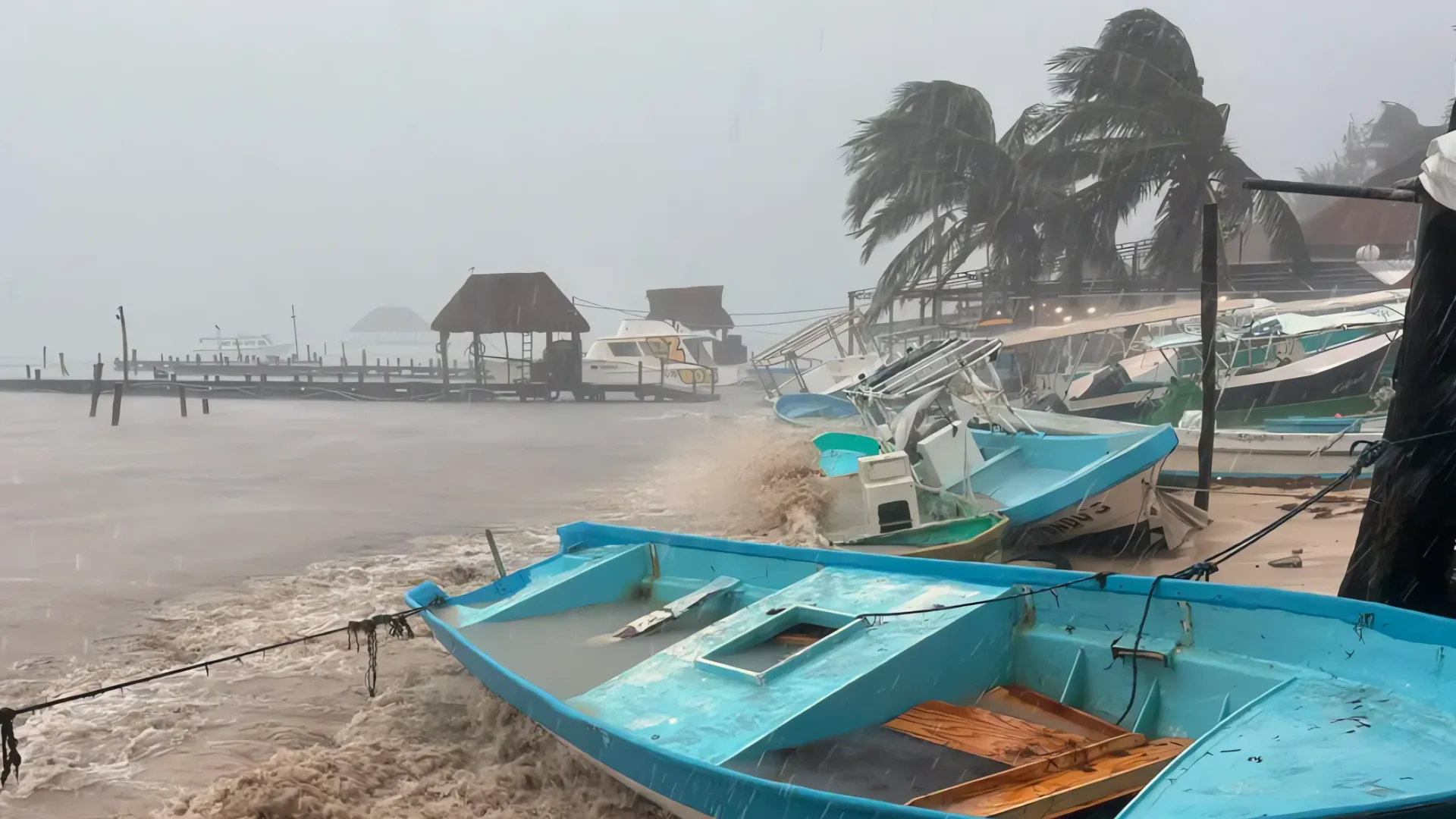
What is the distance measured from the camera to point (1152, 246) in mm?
27359

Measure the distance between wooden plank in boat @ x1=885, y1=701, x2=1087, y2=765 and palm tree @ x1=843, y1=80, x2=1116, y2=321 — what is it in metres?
25.8

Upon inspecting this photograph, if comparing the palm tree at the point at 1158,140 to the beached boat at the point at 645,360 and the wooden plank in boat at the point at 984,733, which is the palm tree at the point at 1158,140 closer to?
the beached boat at the point at 645,360

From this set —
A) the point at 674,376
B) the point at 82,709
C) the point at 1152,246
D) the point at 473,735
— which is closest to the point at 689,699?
the point at 473,735

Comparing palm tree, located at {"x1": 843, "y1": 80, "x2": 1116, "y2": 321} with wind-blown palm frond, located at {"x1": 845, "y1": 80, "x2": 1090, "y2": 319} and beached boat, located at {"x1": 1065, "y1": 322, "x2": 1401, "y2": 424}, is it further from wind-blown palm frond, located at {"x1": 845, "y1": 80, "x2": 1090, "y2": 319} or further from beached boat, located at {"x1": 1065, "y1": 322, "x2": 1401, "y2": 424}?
beached boat, located at {"x1": 1065, "y1": 322, "x2": 1401, "y2": 424}

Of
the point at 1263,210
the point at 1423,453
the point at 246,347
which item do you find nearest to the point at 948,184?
the point at 1263,210

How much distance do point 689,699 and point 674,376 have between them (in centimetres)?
3676

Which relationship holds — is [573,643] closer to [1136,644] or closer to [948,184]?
[1136,644]

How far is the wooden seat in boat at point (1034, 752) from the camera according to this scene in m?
3.30

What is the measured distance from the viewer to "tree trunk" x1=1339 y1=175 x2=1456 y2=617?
4.25m

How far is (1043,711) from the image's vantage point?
433cm

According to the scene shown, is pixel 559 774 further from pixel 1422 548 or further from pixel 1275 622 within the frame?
pixel 1422 548

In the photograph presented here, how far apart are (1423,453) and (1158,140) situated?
24.7 m

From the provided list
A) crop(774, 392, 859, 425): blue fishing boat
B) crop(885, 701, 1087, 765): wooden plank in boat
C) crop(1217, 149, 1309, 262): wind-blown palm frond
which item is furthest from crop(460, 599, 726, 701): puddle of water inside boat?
crop(1217, 149, 1309, 262): wind-blown palm frond

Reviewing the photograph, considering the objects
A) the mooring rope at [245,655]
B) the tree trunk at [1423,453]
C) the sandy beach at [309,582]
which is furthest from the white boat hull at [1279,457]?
the mooring rope at [245,655]
